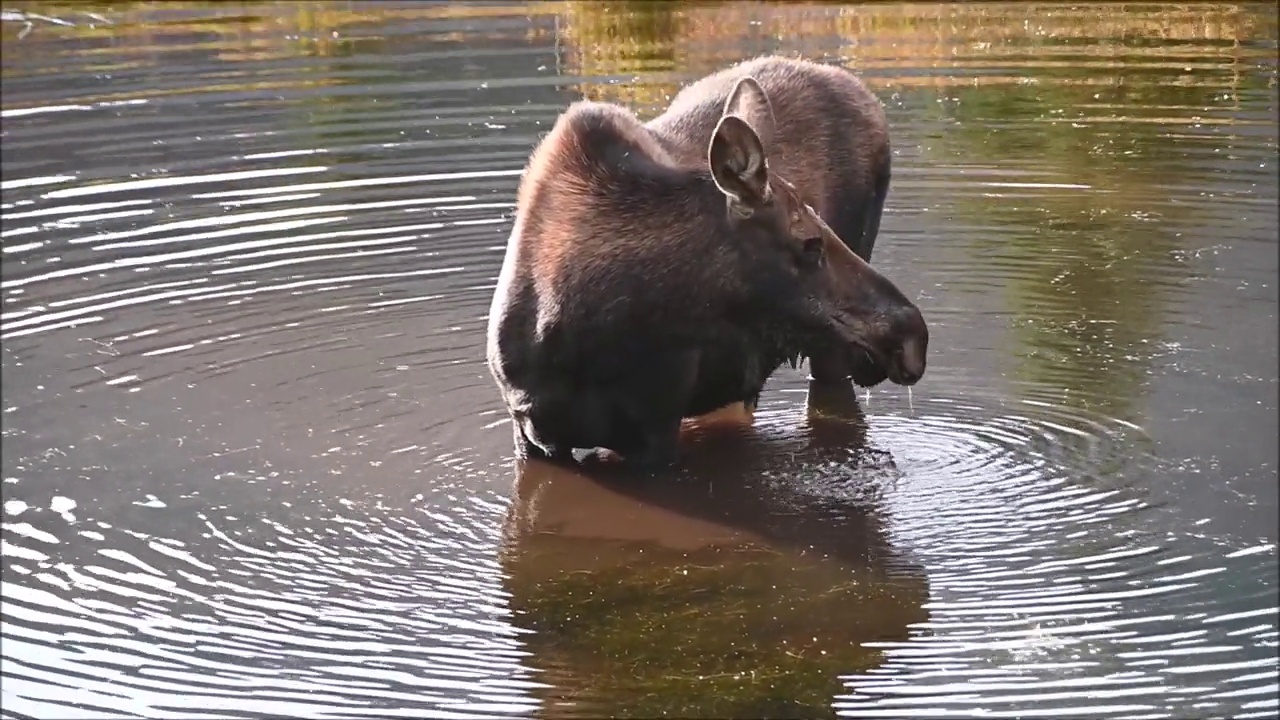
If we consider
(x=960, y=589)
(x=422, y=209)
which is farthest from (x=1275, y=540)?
(x=422, y=209)

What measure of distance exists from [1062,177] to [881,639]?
8064 millimetres

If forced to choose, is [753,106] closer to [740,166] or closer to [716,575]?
[740,166]

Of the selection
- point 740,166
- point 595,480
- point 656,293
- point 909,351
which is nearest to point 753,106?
point 740,166

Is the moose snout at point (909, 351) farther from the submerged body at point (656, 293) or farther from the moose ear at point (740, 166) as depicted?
the moose ear at point (740, 166)

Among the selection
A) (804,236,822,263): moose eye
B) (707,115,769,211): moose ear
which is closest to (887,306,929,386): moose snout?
(804,236,822,263): moose eye

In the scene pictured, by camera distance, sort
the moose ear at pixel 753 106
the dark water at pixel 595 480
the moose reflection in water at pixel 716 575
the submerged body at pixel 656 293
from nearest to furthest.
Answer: the moose reflection in water at pixel 716 575, the dark water at pixel 595 480, the submerged body at pixel 656 293, the moose ear at pixel 753 106

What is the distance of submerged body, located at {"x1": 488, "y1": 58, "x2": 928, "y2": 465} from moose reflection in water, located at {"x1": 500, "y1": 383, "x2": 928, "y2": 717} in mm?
381

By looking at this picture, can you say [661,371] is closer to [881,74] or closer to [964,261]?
[964,261]

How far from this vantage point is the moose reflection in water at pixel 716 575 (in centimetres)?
634

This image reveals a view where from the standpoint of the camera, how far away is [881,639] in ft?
21.9

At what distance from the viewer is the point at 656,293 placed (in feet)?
25.9

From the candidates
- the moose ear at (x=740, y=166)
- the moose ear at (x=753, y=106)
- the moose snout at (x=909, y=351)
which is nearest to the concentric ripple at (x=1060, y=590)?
the moose snout at (x=909, y=351)

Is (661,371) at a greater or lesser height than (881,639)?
greater

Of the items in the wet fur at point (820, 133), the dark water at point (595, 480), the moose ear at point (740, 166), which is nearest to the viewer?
the dark water at point (595, 480)
